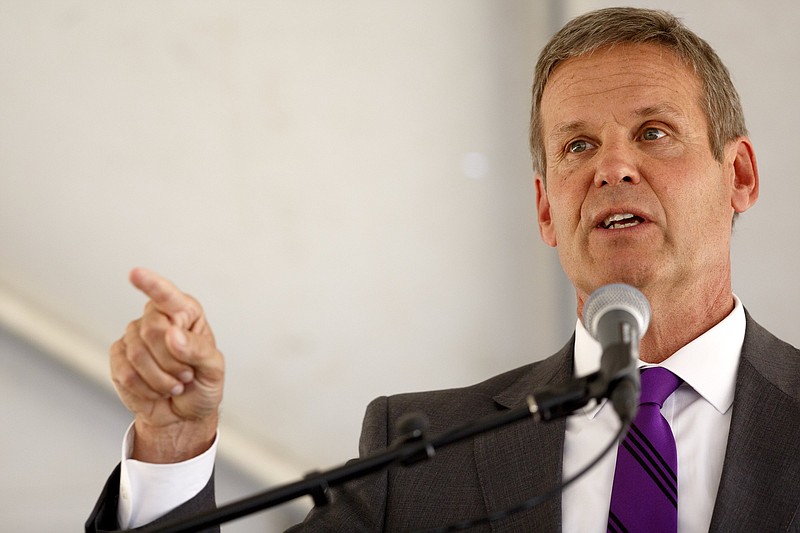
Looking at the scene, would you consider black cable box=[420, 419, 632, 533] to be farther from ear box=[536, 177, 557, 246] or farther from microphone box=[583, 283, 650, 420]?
ear box=[536, 177, 557, 246]

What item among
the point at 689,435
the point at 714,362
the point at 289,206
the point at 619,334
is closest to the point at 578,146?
the point at 714,362

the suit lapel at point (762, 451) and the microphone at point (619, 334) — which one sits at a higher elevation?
the microphone at point (619, 334)

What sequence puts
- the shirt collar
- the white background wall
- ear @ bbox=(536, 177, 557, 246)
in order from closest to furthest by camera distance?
the shirt collar < ear @ bbox=(536, 177, 557, 246) < the white background wall

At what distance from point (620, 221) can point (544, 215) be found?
1.27 feet

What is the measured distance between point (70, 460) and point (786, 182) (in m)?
2.03

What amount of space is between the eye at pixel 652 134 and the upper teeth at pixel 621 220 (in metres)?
0.20

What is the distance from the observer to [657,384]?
1.82 metres

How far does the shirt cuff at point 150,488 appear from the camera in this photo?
1.58 m

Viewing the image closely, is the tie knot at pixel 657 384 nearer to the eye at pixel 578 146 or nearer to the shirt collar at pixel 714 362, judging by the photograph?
the shirt collar at pixel 714 362

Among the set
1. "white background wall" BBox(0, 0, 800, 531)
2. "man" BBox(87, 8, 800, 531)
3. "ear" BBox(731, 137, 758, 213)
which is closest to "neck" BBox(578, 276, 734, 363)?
"man" BBox(87, 8, 800, 531)

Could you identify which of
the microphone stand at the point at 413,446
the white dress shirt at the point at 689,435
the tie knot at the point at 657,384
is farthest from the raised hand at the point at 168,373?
the tie knot at the point at 657,384

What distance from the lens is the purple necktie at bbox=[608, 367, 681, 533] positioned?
1654 millimetres

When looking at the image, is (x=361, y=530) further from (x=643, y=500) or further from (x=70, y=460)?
(x=70, y=460)

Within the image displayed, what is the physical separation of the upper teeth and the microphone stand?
0.87 meters
